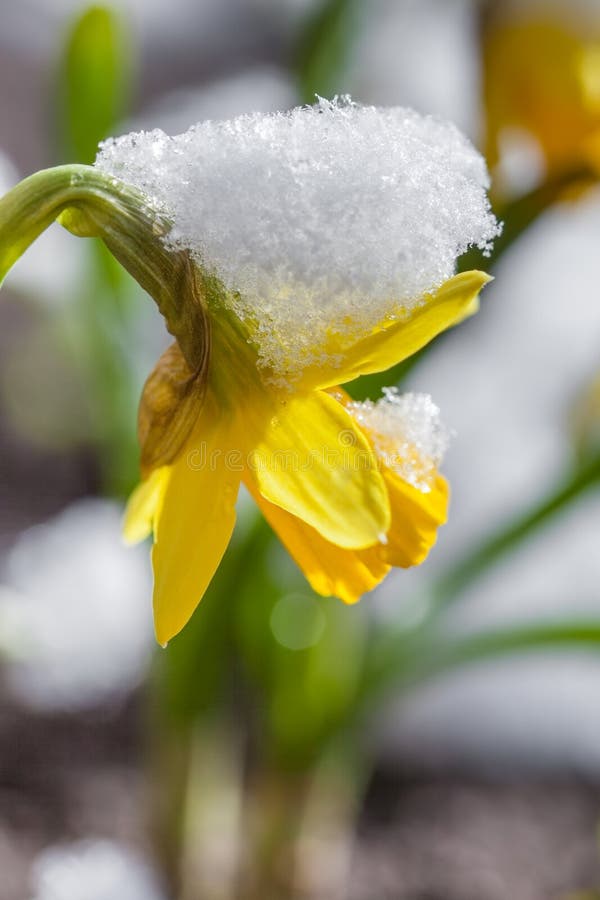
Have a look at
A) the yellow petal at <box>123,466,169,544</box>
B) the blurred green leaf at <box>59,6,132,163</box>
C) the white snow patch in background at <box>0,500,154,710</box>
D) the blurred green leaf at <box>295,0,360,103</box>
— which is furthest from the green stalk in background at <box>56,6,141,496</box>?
the yellow petal at <box>123,466,169,544</box>

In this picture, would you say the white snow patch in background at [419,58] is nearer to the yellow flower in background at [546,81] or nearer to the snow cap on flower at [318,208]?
the yellow flower in background at [546,81]

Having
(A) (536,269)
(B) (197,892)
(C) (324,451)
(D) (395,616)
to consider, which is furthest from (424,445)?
(A) (536,269)

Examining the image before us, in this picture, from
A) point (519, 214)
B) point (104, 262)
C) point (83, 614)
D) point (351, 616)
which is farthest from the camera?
point (83, 614)

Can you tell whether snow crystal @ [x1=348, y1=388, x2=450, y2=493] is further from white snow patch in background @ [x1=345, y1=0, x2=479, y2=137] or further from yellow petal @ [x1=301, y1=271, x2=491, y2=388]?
white snow patch in background @ [x1=345, y1=0, x2=479, y2=137]

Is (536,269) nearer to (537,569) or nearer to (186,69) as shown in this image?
(537,569)

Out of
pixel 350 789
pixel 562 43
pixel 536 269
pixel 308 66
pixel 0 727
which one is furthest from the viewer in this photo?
pixel 536 269

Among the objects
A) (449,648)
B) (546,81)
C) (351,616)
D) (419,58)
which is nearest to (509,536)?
(449,648)

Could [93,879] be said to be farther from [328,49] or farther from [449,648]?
[328,49]
